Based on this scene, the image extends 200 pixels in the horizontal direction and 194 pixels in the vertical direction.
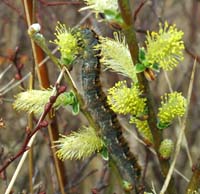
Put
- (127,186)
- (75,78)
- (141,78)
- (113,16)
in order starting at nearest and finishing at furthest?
(113,16)
(141,78)
(127,186)
(75,78)

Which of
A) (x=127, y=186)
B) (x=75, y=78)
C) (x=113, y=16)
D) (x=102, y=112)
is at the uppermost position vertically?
(x=75, y=78)

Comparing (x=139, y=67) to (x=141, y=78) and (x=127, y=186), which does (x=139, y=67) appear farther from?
(x=127, y=186)

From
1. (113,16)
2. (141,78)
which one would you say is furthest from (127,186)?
(113,16)

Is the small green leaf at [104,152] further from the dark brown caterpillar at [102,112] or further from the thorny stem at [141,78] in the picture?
the thorny stem at [141,78]

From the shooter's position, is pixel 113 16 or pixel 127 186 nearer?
pixel 113 16

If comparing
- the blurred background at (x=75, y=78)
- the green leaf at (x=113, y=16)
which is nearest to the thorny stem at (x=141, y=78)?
the green leaf at (x=113, y=16)
